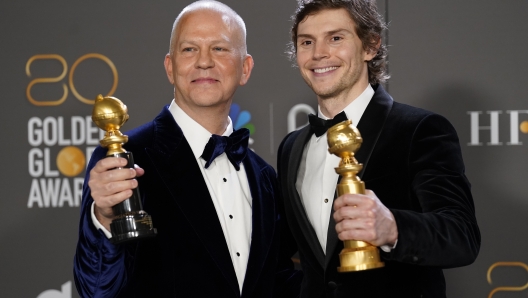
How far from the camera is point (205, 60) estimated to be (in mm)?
2520

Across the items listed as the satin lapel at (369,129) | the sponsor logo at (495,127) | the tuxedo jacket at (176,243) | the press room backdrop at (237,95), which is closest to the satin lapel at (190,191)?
the tuxedo jacket at (176,243)

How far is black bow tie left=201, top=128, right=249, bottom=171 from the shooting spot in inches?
95.7

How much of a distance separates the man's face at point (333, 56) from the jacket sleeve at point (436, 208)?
1.16 ft

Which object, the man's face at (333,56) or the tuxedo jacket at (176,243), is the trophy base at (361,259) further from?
the man's face at (333,56)

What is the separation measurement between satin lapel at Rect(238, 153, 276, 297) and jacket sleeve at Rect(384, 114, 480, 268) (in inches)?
24.0

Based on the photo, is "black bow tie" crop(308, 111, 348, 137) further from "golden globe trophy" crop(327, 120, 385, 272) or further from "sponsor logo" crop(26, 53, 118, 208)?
"sponsor logo" crop(26, 53, 118, 208)

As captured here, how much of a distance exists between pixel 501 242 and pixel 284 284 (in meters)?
1.27

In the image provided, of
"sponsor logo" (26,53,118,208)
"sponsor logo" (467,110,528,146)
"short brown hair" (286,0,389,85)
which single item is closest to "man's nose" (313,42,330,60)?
"short brown hair" (286,0,389,85)

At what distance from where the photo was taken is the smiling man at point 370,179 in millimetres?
1791

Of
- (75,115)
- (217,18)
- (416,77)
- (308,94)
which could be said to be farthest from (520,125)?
(75,115)

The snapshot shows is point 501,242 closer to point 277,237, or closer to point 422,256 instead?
point 277,237

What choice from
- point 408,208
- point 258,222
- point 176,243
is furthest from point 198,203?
point 408,208

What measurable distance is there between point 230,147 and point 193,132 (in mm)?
A: 155

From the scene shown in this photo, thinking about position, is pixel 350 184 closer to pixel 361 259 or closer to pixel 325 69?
pixel 361 259
